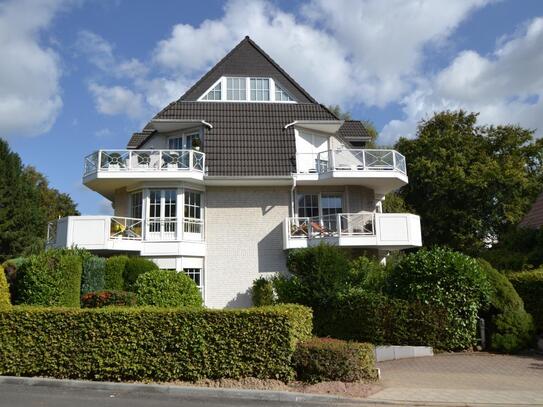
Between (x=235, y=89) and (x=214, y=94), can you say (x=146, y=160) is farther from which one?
(x=235, y=89)

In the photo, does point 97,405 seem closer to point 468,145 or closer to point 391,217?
point 391,217

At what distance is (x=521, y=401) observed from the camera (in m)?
8.45

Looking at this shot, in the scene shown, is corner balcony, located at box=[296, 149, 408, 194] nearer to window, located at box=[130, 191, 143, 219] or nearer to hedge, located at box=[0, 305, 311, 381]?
window, located at box=[130, 191, 143, 219]

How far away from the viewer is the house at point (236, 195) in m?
19.6

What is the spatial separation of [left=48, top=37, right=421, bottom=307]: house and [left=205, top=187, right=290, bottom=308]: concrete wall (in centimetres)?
4

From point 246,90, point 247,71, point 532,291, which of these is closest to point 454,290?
point 532,291

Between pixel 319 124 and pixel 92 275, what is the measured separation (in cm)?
1161

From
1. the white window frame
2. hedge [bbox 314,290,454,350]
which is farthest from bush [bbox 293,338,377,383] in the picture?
the white window frame

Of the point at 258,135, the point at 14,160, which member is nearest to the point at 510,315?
the point at 258,135

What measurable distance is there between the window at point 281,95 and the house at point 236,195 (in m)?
0.88

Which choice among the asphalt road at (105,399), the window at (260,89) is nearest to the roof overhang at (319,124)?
the window at (260,89)

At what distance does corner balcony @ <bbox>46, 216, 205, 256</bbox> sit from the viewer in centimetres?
1891

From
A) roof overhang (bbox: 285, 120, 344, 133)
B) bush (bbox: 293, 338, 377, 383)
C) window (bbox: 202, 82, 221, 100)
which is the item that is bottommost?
bush (bbox: 293, 338, 377, 383)

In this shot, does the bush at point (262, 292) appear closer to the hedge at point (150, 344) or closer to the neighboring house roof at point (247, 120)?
the neighboring house roof at point (247, 120)
